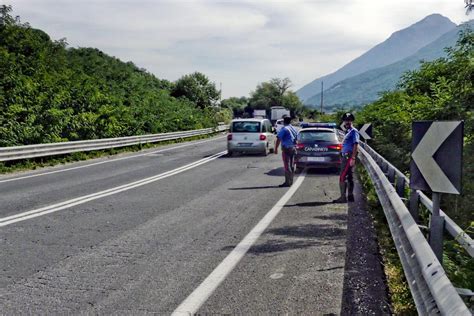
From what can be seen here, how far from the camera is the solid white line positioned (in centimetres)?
408

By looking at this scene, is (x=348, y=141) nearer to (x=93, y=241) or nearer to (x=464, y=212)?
(x=464, y=212)

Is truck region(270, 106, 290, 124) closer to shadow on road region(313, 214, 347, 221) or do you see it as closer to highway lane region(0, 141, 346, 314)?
highway lane region(0, 141, 346, 314)

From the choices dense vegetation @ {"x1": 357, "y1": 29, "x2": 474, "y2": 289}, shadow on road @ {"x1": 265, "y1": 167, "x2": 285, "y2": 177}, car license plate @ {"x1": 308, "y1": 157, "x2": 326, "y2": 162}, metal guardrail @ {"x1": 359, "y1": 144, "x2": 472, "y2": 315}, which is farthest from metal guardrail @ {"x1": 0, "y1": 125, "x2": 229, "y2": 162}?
metal guardrail @ {"x1": 359, "y1": 144, "x2": 472, "y2": 315}

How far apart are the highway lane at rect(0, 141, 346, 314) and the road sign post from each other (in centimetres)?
119

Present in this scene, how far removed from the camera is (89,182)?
41.4ft

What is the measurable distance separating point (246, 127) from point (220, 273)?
694 inches

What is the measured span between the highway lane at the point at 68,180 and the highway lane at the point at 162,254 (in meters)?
1.19

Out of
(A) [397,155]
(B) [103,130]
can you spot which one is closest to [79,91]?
(B) [103,130]

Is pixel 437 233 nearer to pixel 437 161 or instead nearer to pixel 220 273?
pixel 437 161

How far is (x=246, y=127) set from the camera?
2241cm

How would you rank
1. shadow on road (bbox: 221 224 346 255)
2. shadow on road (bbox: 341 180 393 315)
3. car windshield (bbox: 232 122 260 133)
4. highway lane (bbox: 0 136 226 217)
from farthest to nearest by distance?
car windshield (bbox: 232 122 260 133) < highway lane (bbox: 0 136 226 217) < shadow on road (bbox: 221 224 346 255) < shadow on road (bbox: 341 180 393 315)

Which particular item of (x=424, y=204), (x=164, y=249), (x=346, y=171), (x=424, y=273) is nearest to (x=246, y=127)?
(x=346, y=171)

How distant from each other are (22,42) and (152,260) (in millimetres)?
38301

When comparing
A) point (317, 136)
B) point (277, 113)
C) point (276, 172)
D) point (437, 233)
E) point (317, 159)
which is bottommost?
point (276, 172)
